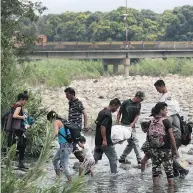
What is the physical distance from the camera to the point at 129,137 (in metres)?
13.3

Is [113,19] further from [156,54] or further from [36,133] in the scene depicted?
[36,133]

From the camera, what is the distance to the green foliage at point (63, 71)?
174 ft

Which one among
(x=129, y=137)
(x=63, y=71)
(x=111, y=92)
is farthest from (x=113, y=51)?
(x=129, y=137)

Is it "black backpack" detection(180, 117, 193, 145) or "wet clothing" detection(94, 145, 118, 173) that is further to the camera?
"wet clothing" detection(94, 145, 118, 173)

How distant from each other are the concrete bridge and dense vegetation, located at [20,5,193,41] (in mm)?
26204

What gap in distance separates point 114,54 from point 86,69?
6124 millimetres

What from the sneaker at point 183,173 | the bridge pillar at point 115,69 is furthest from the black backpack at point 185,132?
the bridge pillar at point 115,69

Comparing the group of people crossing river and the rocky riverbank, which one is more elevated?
the group of people crossing river

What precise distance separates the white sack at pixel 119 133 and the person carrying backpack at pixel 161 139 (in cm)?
180

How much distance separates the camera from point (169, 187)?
11.5 m

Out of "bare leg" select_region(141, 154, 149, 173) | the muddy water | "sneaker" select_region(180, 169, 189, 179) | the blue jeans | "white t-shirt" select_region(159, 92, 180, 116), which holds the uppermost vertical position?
"white t-shirt" select_region(159, 92, 180, 116)

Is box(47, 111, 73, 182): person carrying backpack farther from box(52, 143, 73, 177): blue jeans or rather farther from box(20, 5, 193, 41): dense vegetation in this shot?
box(20, 5, 193, 41): dense vegetation

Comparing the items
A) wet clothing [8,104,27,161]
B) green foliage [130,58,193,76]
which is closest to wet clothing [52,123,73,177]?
wet clothing [8,104,27,161]

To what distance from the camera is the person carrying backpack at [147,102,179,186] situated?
425 inches
